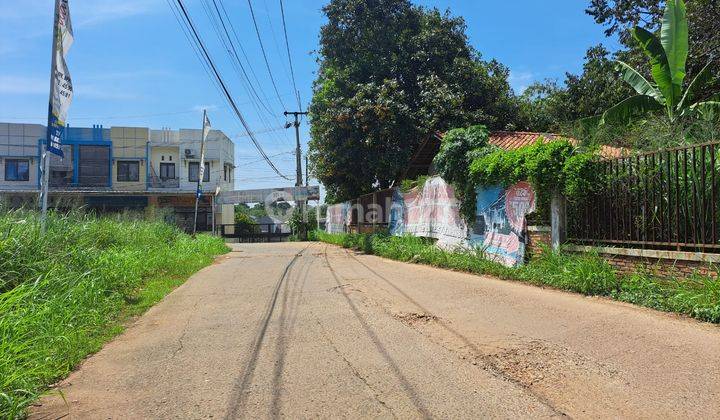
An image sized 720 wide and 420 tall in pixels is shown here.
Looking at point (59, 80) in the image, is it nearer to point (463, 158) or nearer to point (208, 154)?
point (463, 158)

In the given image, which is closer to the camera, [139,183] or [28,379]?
[28,379]

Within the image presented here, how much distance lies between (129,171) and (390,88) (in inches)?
1002

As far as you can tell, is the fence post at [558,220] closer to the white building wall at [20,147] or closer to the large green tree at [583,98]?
the large green tree at [583,98]

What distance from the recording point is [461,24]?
73.6 ft

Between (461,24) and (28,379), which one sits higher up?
(461,24)

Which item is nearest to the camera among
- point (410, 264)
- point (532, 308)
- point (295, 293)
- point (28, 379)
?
point (28, 379)

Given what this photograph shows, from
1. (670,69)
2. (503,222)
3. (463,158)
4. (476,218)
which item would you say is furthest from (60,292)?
(670,69)

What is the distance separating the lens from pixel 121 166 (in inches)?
1501

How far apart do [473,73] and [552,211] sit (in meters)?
12.4

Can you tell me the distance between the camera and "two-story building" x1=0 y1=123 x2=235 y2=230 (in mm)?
36594

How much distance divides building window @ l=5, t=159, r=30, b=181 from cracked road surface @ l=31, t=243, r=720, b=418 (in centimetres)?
3535

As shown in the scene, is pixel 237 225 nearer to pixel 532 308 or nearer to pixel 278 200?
pixel 278 200

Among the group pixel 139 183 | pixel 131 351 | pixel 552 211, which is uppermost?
pixel 139 183

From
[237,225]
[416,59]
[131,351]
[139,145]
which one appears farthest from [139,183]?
[131,351]
